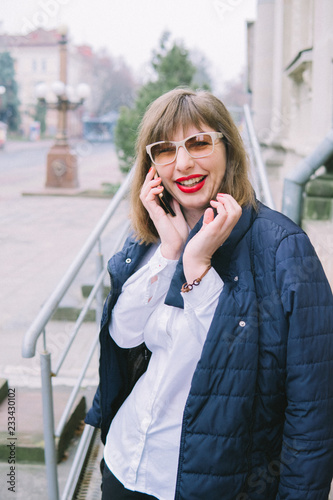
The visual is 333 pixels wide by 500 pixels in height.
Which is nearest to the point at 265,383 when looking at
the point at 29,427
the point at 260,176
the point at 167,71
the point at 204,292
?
the point at 204,292

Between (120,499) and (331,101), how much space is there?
3424mm

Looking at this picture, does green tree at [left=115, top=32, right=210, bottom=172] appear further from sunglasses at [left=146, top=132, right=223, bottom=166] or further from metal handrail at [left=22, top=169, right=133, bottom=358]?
sunglasses at [left=146, top=132, right=223, bottom=166]

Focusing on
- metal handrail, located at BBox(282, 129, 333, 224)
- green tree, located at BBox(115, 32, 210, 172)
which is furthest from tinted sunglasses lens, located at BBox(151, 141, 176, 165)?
green tree, located at BBox(115, 32, 210, 172)

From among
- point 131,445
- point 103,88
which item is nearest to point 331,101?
point 131,445

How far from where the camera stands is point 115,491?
1397 mm

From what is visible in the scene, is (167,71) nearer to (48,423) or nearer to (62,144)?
(62,144)

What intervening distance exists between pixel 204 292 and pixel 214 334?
0.11m

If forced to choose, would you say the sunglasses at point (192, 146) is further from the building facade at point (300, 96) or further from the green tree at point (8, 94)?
the green tree at point (8, 94)

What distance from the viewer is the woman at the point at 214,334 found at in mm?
1147

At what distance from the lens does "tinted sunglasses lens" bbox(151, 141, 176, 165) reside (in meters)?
1.36

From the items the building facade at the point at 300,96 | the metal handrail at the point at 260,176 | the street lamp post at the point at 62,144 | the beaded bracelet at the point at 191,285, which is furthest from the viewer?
the street lamp post at the point at 62,144

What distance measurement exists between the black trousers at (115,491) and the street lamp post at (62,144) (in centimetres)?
1462

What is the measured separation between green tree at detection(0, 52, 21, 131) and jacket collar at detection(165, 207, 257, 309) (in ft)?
153

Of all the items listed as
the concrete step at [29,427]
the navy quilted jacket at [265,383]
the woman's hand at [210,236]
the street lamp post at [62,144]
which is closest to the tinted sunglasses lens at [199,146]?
the woman's hand at [210,236]
